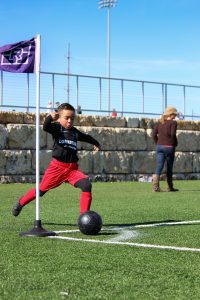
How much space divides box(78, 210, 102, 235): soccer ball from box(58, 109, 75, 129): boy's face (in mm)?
1467

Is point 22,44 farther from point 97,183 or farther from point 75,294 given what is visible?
point 97,183

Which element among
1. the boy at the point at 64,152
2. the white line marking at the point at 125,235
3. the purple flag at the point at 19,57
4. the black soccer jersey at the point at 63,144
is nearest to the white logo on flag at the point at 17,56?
the purple flag at the point at 19,57

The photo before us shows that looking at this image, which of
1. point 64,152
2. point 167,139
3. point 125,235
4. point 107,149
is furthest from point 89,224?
point 107,149

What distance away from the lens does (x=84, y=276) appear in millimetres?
4758

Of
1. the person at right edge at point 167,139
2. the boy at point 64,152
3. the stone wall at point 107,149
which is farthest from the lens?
the stone wall at point 107,149

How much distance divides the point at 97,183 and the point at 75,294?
15.2m

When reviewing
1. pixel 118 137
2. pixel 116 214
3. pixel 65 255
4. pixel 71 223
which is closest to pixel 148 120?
pixel 118 137

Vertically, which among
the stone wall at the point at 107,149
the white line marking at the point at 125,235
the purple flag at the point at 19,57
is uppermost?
the purple flag at the point at 19,57

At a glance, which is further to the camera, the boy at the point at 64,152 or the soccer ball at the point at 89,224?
the boy at the point at 64,152

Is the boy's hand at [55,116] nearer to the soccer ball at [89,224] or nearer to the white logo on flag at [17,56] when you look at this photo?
the white logo on flag at [17,56]

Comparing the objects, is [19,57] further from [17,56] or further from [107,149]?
[107,149]

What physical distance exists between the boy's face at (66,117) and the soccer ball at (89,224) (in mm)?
1467

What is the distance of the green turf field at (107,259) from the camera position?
14.0ft

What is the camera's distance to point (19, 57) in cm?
753
